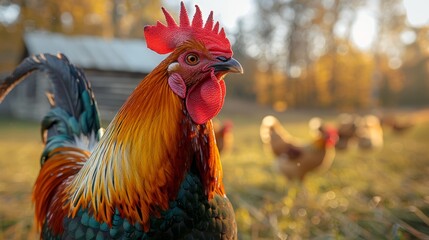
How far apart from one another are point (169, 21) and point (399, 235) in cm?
175

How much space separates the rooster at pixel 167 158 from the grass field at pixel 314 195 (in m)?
1.31

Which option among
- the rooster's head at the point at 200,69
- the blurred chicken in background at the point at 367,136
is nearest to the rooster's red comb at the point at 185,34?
the rooster's head at the point at 200,69

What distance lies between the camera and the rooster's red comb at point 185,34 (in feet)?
4.85

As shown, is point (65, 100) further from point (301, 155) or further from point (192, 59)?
point (301, 155)

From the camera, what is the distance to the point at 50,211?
180 centimetres

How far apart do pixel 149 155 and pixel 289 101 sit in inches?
886

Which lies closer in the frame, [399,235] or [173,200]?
[173,200]

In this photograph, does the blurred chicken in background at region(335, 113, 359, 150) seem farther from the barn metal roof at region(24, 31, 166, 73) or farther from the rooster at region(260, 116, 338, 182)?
the barn metal roof at region(24, 31, 166, 73)

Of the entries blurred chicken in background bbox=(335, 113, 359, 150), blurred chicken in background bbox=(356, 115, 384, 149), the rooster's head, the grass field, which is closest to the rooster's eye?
the rooster's head

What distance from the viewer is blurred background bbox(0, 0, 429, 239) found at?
11.5ft

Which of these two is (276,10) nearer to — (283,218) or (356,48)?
(356,48)

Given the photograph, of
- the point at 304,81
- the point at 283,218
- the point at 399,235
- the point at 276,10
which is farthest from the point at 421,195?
the point at 276,10

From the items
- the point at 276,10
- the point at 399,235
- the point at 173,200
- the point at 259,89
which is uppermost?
the point at 276,10

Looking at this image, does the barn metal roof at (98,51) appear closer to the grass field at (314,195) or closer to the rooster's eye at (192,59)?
the grass field at (314,195)
